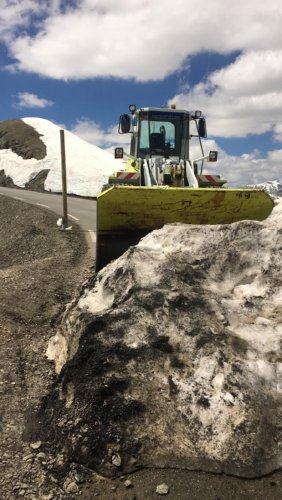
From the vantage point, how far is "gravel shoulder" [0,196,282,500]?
365 centimetres

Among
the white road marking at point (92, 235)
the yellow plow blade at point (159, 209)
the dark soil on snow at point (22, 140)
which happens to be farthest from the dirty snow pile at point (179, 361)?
the dark soil on snow at point (22, 140)

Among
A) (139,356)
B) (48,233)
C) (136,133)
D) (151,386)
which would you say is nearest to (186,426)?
(151,386)

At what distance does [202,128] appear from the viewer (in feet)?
37.8

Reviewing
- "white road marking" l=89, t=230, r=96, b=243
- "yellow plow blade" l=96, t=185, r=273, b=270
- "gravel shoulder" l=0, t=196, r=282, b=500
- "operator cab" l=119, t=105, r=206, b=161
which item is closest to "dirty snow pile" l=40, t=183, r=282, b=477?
"gravel shoulder" l=0, t=196, r=282, b=500

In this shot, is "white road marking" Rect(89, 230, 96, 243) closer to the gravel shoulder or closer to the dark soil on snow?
the gravel shoulder

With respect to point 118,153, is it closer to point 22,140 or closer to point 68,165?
point 68,165

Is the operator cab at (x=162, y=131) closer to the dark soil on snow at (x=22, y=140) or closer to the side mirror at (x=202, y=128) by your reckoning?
the side mirror at (x=202, y=128)

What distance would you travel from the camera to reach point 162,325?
Answer: 16.0ft

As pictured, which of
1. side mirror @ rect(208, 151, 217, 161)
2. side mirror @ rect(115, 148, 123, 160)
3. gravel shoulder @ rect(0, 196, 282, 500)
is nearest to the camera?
gravel shoulder @ rect(0, 196, 282, 500)

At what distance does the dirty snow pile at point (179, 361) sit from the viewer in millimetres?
3938

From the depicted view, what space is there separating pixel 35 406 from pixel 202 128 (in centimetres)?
891

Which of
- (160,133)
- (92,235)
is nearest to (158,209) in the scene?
(160,133)

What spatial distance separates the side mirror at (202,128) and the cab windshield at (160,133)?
0.54 m

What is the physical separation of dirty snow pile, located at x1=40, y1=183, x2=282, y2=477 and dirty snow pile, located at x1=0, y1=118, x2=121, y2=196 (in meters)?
26.7
